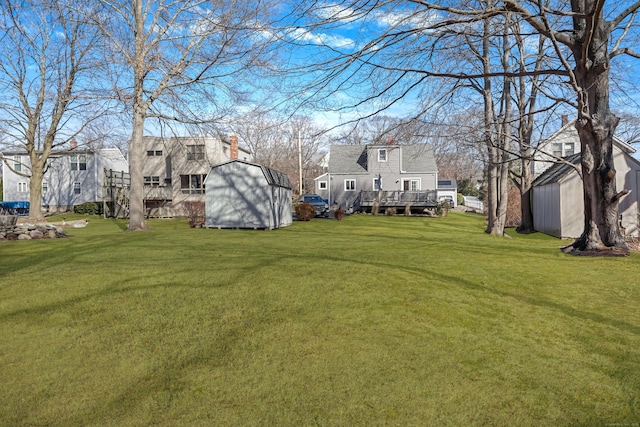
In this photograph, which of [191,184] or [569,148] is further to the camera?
[191,184]

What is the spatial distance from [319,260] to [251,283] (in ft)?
7.82

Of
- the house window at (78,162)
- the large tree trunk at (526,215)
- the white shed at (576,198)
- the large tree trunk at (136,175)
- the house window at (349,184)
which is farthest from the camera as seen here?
the house window at (349,184)

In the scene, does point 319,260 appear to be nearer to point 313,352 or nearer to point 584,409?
point 313,352

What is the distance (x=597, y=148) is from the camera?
964cm

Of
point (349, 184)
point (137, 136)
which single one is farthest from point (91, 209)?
point (349, 184)

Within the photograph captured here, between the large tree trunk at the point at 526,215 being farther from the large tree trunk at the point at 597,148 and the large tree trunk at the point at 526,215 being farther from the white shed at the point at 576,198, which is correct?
the large tree trunk at the point at 597,148

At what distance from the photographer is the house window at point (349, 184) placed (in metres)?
39.7

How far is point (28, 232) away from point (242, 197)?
8217mm

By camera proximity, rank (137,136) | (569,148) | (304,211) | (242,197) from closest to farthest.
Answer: (137,136), (242,197), (304,211), (569,148)

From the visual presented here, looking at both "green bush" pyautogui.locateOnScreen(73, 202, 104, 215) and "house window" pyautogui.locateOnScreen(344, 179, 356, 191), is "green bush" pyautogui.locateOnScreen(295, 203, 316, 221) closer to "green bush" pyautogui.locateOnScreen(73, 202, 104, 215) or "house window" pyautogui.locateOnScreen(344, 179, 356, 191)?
"house window" pyautogui.locateOnScreen(344, 179, 356, 191)

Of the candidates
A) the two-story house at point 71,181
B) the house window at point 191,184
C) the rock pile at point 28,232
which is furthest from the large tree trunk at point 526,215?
the two-story house at point 71,181

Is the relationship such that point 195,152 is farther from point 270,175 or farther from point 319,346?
point 319,346

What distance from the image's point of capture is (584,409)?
9.77 ft

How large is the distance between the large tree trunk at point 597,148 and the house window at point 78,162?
1566 inches
